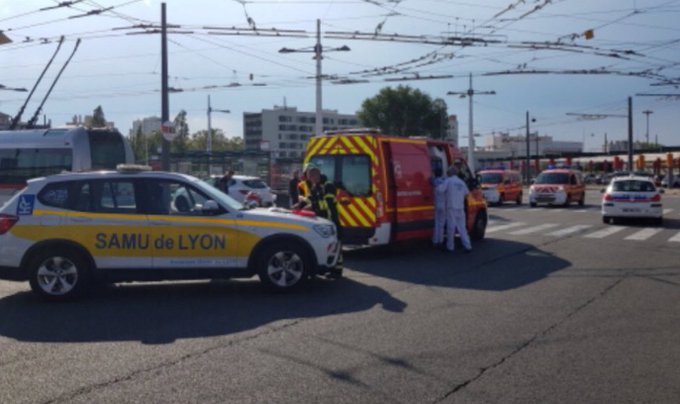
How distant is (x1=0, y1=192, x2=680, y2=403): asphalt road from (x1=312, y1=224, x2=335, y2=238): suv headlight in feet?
2.60

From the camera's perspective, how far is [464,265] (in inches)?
511

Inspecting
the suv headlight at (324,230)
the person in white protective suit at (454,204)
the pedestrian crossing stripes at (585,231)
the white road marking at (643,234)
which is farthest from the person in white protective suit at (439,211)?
the white road marking at (643,234)

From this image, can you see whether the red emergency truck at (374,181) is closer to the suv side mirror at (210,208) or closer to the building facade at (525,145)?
the suv side mirror at (210,208)

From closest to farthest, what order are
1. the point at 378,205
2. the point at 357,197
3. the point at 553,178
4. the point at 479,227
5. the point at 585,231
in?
1. the point at 378,205
2. the point at 357,197
3. the point at 479,227
4. the point at 585,231
5. the point at 553,178

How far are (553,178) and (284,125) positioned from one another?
11038 centimetres

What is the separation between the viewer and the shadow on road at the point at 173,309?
7758 mm

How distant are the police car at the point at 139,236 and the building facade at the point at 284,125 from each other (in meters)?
123

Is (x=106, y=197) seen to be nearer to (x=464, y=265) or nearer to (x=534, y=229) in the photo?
(x=464, y=265)

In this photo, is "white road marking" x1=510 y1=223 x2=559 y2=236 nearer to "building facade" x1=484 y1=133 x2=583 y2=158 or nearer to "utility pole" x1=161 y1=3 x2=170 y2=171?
"utility pole" x1=161 y1=3 x2=170 y2=171

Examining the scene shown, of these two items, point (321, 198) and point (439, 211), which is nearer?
point (321, 198)

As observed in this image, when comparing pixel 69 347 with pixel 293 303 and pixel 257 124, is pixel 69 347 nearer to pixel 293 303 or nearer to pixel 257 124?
pixel 293 303

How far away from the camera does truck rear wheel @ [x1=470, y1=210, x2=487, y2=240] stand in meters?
17.4

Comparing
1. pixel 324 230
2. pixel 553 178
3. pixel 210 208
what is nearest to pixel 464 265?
pixel 324 230

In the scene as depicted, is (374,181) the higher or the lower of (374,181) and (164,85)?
the lower
